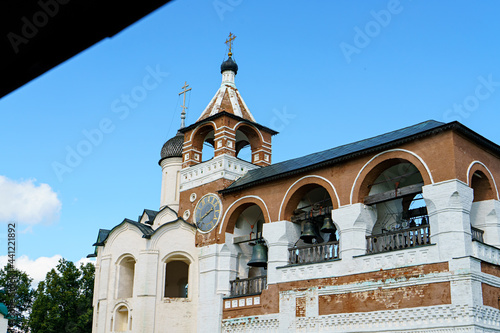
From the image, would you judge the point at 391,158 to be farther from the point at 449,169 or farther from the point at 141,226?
the point at 141,226

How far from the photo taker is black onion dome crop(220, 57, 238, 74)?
2200 cm

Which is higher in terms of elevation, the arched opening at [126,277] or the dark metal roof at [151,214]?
the dark metal roof at [151,214]

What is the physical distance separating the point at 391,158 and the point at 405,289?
3.34 metres

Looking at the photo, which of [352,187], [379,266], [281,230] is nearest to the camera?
[379,266]

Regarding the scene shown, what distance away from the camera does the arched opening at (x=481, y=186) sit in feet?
47.4

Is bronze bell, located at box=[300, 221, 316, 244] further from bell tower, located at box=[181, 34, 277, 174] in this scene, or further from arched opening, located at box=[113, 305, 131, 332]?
arched opening, located at box=[113, 305, 131, 332]

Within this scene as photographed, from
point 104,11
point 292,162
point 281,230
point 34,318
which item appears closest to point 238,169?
point 292,162

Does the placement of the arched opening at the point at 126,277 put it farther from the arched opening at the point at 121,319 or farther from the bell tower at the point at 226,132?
the bell tower at the point at 226,132

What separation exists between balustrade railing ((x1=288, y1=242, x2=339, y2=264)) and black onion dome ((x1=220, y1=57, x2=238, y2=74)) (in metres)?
8.73

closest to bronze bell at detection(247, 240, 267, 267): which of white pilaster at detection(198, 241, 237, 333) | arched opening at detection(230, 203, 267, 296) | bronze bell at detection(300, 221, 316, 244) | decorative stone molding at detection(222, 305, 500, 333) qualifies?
arched opening at detection(230, 203, 267, 296)

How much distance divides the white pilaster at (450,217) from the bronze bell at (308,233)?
11.9ft

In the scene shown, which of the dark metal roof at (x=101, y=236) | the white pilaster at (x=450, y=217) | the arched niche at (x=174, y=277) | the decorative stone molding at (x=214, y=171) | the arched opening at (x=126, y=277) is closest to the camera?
the white pilaster at (x=450, y=217)

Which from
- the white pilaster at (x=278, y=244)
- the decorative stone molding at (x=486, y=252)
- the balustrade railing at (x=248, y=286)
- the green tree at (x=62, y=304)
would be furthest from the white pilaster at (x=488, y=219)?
the green tree at (x=62, y=304)

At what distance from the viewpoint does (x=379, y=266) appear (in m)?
13.8
